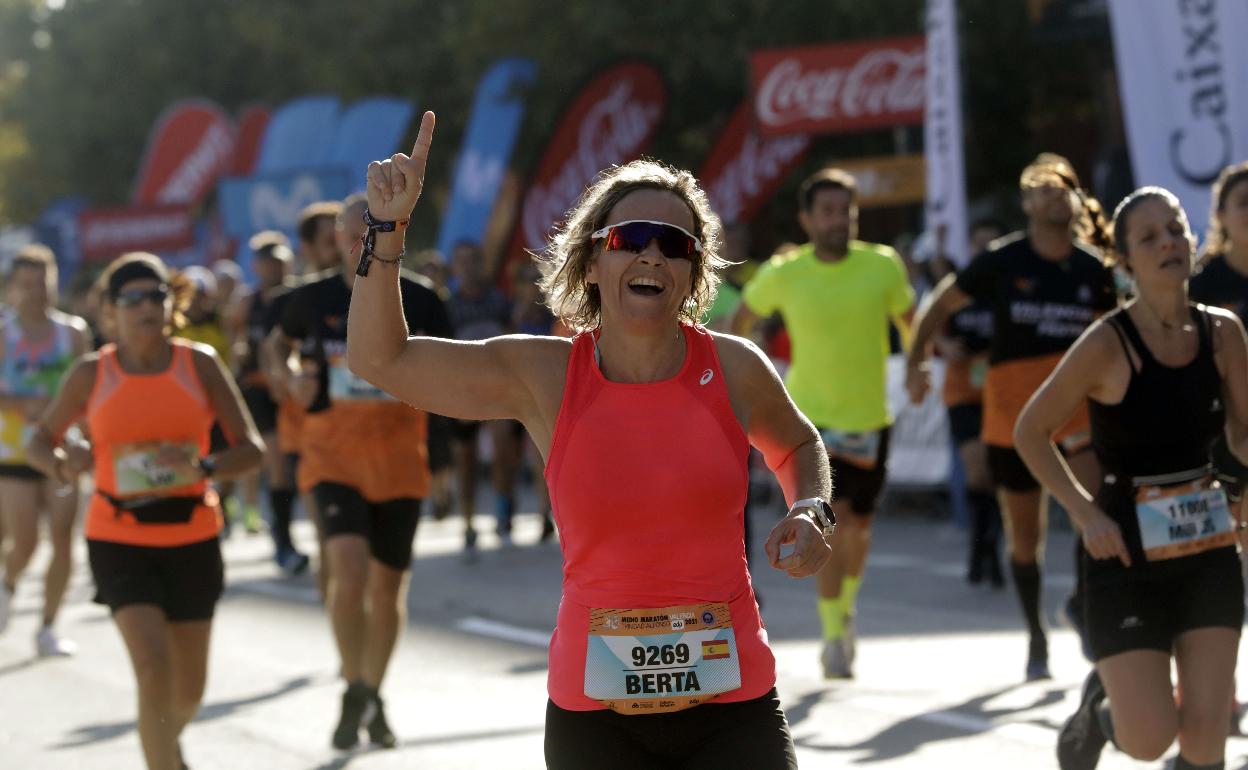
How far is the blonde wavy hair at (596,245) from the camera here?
437 cm

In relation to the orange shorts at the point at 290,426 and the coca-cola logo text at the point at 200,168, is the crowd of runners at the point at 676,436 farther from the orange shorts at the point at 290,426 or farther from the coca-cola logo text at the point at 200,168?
the coca-cola logo text at the point at 200,168

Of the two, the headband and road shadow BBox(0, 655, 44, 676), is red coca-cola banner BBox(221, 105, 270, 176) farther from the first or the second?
the headband

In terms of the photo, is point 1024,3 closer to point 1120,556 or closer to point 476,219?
point 476,219

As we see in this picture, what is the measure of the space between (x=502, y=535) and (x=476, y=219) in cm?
1003

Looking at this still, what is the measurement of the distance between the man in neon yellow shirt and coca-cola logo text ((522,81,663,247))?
13.4 m

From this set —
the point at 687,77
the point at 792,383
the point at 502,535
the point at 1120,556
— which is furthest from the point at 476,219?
the point at 1120,556

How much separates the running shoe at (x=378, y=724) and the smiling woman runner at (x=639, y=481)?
13.3ft

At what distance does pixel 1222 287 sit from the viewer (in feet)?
26.1

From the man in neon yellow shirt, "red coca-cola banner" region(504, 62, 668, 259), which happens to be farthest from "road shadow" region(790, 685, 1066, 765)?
"red coca-cola banner" region(504, 62, 668, 259)

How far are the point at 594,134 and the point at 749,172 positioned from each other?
2.17 meters

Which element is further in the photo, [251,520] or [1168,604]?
[251,520]

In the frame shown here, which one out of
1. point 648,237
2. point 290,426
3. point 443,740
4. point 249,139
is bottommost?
point 443,740

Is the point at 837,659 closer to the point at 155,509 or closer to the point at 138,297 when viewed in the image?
the point at 155,509

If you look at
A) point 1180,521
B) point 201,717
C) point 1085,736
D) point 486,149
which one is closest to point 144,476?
point 201,717
